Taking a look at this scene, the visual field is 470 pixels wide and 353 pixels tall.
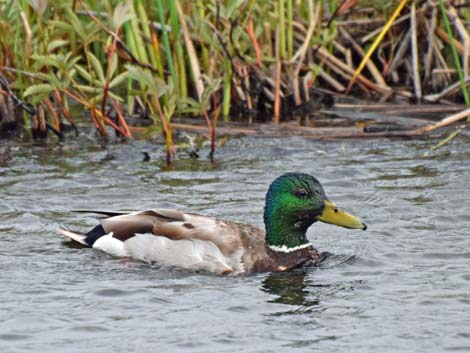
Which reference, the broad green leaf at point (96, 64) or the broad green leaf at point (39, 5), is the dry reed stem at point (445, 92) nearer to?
the broad green leaf at point (96, 64)

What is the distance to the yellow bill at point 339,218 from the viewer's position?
820 cm

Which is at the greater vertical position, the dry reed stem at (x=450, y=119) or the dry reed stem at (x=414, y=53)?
the dry reed stem at (x=414, y=53)

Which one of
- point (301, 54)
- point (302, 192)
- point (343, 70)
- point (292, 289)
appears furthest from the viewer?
point (343, 70)

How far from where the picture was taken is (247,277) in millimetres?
8109

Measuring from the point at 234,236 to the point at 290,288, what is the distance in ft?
2.11

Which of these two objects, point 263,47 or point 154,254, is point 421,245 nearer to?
point 154,254

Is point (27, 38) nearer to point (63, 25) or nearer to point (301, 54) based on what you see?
point (63, 25)

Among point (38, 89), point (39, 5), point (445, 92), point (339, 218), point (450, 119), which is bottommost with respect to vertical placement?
point (339, 218)

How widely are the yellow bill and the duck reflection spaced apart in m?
0.38

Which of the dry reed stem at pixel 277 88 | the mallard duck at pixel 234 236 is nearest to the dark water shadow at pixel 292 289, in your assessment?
the mallard duck at pixel 234 236

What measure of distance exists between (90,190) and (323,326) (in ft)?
12.0

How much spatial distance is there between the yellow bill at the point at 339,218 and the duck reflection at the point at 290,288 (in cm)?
38

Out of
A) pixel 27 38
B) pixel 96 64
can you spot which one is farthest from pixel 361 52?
pixel 27 38

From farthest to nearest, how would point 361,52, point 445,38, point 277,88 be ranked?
1. point 361,52
2. point 445,38
3. point 277,88
